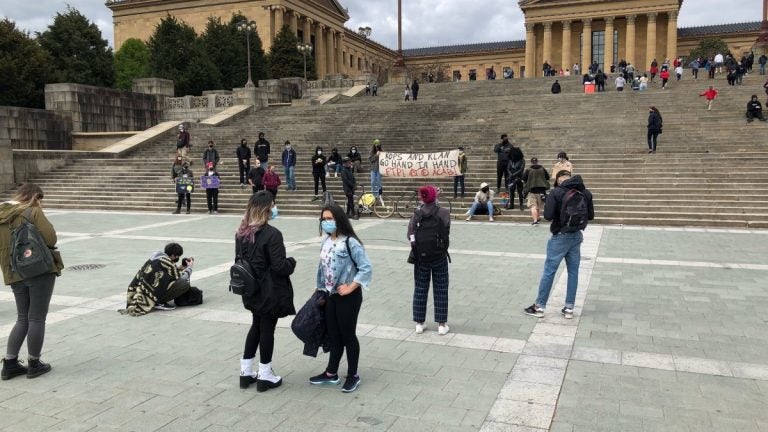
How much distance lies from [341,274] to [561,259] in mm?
3305

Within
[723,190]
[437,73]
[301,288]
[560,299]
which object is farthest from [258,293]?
[437,73]

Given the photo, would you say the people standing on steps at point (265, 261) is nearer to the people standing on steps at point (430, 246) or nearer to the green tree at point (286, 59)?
the people standing on steps at point (430, 246)

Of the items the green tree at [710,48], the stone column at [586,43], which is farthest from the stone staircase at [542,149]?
the green tree at [710,48]

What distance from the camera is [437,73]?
79312 mm

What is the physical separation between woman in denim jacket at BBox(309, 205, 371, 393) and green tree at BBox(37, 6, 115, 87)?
41.9 m

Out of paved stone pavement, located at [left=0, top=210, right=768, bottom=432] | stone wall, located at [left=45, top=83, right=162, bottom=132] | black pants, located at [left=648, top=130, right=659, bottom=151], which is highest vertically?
stone wall, located at [left=45, top=83, right=162, bottom=132]

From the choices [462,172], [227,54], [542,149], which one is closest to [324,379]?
[462,172]

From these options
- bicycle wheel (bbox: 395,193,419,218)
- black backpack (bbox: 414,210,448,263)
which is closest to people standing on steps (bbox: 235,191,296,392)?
black backpack (bbox: 414,210,448,263)

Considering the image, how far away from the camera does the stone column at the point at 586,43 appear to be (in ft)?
222

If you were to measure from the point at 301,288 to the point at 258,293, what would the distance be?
3.95 metres

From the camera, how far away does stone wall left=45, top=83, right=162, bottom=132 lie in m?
29.6

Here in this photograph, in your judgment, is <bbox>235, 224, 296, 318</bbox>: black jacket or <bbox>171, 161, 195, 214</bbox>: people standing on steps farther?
<bbox>171, 161, 195, 214</bbox>: people standing on steps

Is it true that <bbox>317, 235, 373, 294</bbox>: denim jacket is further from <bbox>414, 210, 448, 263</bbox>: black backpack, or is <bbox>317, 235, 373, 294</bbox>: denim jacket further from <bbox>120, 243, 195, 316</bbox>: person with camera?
<bbox>120, 243, 195, 316</bbox>: person with camera

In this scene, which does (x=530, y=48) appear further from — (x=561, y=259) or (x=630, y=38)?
(x=561, y=259)
